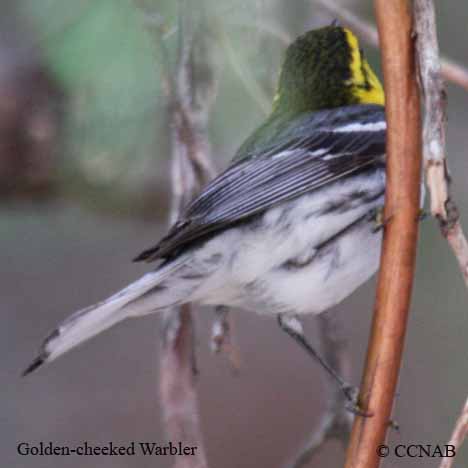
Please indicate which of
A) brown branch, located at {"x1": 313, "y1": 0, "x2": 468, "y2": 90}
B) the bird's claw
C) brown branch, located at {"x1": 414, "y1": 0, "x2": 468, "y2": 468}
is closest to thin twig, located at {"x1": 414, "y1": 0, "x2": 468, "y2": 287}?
brown branch, located at {"x1": 414, "y1": 0, "x2": 468, "y2": 468}

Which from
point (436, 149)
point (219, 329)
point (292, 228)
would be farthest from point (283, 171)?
point (436, 149)

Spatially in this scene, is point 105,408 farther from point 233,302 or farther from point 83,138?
point 83,138

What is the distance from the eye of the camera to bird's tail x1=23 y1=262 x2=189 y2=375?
2.22 ft

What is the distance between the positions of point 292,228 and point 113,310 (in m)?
0.18

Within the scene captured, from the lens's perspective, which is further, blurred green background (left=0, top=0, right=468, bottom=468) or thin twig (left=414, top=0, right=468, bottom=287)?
blurred green background (left=0, top=0, right=468, bottom=468)

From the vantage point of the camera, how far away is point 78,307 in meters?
0.81

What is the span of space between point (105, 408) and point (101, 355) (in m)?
0.05

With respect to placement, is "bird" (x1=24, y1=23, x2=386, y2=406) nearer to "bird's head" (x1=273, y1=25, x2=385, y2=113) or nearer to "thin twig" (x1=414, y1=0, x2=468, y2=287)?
"bird's head" (x1=273, y1=25, x2=385, y2=113)

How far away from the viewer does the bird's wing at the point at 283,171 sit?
0.76m

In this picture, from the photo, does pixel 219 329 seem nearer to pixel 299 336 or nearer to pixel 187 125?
pixel 299 336

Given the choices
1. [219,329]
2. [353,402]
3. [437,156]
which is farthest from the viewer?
[219,329]

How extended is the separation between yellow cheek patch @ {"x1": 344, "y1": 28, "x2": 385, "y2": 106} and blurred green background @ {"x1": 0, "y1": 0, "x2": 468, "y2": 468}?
0.05 m

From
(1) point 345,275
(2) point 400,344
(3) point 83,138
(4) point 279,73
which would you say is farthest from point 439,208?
(3) point 83,138

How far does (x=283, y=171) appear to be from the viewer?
2.61 feet
